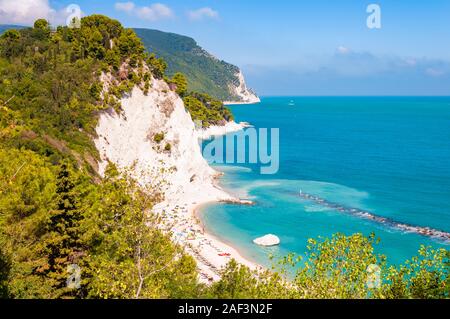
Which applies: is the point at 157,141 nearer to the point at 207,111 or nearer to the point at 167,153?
the point at 167,153

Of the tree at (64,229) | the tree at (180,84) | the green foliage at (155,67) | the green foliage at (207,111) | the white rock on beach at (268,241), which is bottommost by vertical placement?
the white rock on beach at (268,241)

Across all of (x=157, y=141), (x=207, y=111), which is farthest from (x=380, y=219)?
(x=207, y=111)

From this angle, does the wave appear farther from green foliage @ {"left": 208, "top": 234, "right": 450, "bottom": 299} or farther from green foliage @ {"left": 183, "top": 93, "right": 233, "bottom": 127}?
green foliage @ {"left": 183, "top": 93, "right": 233, "bottom": 127}

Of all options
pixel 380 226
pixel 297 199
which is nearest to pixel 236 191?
pixel 297 199

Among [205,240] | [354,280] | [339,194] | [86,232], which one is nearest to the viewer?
[354,280]

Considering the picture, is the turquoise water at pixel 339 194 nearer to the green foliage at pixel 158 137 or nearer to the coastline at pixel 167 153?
the coastline at pixel 167 153

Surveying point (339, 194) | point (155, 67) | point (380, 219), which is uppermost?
point (155, 67)

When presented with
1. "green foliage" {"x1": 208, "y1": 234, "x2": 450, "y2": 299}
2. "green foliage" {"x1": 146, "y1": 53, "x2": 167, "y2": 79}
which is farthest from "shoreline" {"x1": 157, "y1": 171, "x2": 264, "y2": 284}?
"green foliage" {"x1": 146, "y1": 53, "x2": 167, "y2": 79}

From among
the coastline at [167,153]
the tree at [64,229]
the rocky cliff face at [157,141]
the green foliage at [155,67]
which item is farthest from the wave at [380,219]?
the tree at [64,229]

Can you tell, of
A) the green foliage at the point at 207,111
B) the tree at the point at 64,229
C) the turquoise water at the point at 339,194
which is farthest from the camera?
the green foliage at the point at 207,111
